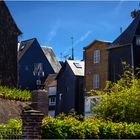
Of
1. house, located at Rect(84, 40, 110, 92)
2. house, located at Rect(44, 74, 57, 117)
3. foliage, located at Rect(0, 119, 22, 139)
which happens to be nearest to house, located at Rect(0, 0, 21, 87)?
house, located at Rect(84, 40, 110, 92)

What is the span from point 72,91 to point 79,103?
1.68m

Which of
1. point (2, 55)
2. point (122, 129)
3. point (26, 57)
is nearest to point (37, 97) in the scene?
point (2, 55)

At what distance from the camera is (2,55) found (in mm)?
35000

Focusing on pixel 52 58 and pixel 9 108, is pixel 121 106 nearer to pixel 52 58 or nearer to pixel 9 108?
pixel 9 108

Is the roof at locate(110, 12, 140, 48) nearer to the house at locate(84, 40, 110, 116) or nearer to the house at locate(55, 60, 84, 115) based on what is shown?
the house at locate(84, 40, 110, 116)

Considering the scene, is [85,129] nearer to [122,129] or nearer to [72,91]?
[122,129]

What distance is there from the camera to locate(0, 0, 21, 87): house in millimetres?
35031

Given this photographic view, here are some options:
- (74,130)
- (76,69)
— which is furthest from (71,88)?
(74,130)

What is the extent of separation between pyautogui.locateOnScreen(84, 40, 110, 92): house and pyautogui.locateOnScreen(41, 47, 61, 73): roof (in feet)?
58.7

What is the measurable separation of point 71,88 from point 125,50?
11773 mm

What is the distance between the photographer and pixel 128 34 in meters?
46.8

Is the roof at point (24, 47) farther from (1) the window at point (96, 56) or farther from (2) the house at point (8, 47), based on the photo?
(2) the house at point (8, 47)

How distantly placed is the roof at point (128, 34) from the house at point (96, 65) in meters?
1.58

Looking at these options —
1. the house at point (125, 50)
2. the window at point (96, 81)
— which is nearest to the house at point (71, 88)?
the window at point (96, 81)
